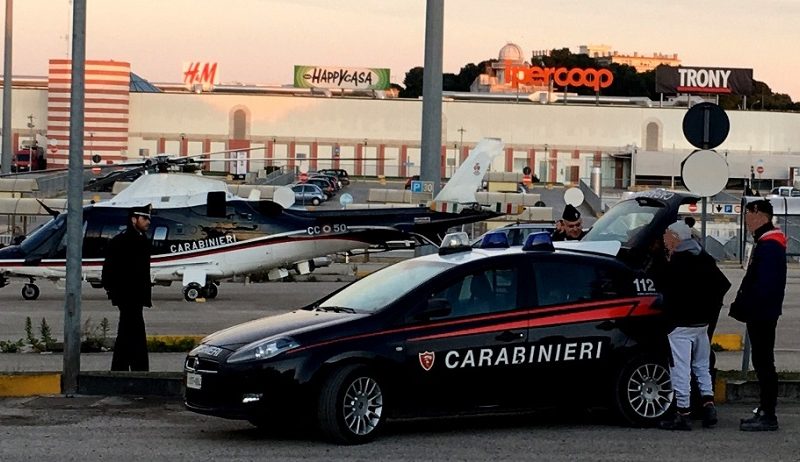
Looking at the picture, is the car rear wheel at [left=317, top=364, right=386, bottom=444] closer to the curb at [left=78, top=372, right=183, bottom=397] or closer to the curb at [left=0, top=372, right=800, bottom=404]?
the curb at [left=0, top=372, right=800, bottom=404]

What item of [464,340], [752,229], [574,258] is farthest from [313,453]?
[752,229]

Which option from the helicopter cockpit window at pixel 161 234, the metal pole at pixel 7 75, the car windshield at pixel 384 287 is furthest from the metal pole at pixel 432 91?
the metal pole at pixel 7 75

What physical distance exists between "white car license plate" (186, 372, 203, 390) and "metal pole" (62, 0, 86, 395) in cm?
260

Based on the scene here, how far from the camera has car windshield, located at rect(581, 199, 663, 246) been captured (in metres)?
18.0

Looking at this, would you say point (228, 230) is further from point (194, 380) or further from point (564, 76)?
point (564, 76)

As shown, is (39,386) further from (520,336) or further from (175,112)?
(175,112)

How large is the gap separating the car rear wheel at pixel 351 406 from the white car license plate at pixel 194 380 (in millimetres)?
986

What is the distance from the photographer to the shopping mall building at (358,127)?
11600cm

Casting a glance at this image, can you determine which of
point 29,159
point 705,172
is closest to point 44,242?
point 705,172

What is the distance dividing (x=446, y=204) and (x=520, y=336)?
16595 millimetres

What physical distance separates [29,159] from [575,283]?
9550cm

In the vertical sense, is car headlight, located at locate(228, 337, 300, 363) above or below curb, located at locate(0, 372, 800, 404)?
above

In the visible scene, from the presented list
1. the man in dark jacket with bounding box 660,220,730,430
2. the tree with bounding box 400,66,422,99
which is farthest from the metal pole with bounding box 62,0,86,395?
the tree with bounding box 400,66,422,99

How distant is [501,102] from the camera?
119250mm
